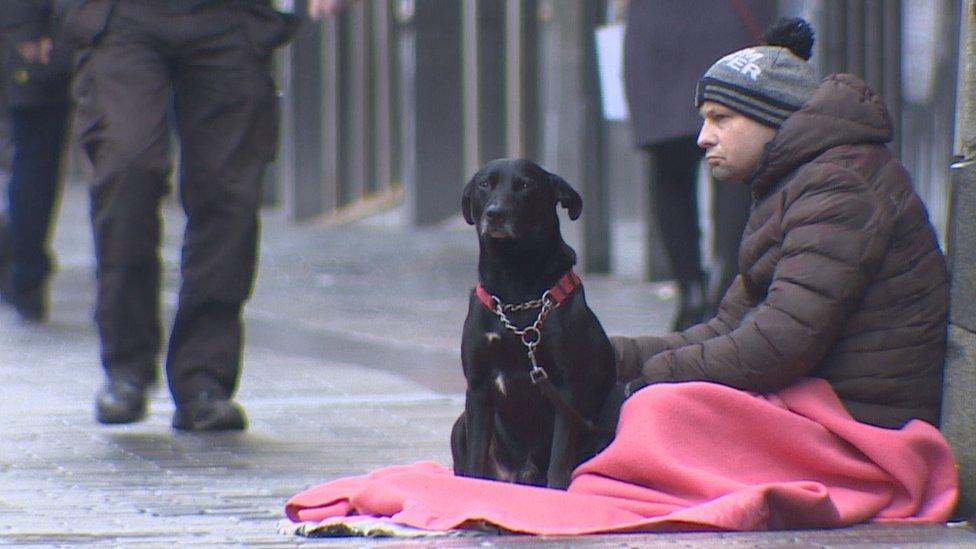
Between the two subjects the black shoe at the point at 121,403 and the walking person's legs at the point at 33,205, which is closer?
the black shoe at the point at 121,403

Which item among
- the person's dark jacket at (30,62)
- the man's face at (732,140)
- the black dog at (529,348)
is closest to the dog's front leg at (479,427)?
→ the black dog at (529,348)

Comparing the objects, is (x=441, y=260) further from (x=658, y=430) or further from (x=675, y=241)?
(x=658, y=430)

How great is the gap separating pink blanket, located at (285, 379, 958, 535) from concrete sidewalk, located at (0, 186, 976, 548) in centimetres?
13

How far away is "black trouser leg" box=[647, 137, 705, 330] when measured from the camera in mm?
6906

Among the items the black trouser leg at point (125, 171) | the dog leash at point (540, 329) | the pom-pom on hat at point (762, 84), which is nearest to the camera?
the dog leash at point (540, 329)

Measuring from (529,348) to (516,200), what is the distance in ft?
1.04

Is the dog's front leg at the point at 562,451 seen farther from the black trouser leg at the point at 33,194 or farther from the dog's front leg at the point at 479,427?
the black trouser leg at the point at 33,194

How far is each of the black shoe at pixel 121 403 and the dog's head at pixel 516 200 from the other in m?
1.54

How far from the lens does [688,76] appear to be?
6.85m

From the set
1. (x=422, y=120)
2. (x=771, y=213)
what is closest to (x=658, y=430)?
(x=771, y=213)

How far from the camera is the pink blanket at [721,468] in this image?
4102mm

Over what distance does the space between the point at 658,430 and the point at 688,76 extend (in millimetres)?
2873

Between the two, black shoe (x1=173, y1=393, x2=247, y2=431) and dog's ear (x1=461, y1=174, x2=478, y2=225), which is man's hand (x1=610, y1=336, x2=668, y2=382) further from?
black shoe (x1=173, y1=393, x2=247, y2=431)

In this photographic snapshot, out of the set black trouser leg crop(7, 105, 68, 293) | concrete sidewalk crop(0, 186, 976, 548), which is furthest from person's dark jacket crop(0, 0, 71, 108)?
concrete sidewalk crop(0, 186, 976, 548)
